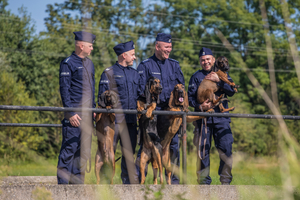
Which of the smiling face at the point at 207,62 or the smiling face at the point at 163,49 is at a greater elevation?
the smiling face at the point at 163,49

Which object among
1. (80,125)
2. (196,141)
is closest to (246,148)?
(196,141)

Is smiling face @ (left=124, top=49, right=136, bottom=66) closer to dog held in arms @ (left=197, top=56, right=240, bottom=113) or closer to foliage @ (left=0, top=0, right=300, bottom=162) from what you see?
dog held in arms @ (left=197, top=56, right=240, bottom=113)

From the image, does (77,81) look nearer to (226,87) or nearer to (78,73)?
(78,73)

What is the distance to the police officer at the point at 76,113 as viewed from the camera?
463 cm

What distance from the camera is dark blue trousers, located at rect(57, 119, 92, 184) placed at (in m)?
4.62

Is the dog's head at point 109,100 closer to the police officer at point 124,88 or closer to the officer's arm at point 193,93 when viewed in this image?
the police officer at point 124,88

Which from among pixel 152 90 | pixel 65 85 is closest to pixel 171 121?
pixel 152 90

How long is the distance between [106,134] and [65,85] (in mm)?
905

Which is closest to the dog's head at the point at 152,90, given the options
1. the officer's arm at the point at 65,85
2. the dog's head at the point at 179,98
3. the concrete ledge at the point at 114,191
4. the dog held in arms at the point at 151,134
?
the dog held in arms at the point at 151,134

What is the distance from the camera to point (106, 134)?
4.68 meters

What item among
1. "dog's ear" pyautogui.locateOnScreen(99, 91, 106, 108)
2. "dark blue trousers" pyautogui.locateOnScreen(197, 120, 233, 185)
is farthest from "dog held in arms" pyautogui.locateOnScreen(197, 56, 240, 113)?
"dog's ear" pyautogui.locateOnScreen(99, 91, 106, 108)

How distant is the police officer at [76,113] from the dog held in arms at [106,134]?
0.16 m

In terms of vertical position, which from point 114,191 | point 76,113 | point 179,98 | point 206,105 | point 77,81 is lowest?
point 114,191

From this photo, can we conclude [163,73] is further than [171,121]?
Yes
